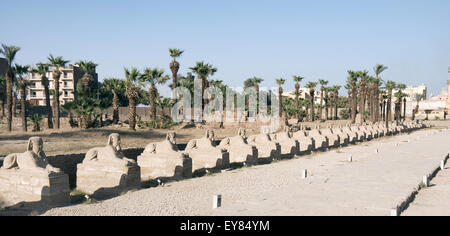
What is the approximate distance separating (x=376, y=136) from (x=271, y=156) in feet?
58.8

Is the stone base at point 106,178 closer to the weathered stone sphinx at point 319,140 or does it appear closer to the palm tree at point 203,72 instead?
the weathered stone sphinx at point 319,140

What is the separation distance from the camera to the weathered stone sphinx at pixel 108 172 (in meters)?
10.3

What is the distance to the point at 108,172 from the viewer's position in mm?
10586

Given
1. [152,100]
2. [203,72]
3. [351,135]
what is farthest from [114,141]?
[203,72]

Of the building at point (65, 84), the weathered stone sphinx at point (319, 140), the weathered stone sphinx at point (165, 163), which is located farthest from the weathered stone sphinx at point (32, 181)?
the building at point (65, 84)

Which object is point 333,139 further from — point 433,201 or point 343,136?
point 433,201

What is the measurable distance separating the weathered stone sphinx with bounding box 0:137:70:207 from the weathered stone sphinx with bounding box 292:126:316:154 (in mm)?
13008

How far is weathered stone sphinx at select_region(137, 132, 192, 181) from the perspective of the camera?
12.3 meters

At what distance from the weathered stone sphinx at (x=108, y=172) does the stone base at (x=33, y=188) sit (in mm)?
1527

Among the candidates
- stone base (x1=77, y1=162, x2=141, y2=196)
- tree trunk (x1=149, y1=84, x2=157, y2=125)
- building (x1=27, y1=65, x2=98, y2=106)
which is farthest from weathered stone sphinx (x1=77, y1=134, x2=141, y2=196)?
building (x1=27, y1=65, x2=98, y2=106)
